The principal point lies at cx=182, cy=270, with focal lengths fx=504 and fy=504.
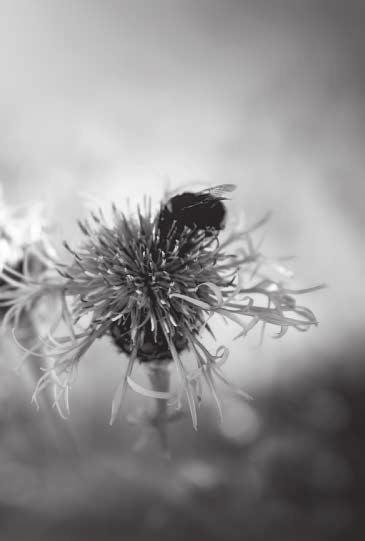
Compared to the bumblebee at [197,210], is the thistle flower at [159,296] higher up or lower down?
lower down

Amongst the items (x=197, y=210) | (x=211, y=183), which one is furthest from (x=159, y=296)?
(x=211, y=183)

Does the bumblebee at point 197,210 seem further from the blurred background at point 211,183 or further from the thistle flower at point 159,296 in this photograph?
the blurred background at point 211,183

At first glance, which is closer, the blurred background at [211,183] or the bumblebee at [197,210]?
the bumblebee at [197,210]

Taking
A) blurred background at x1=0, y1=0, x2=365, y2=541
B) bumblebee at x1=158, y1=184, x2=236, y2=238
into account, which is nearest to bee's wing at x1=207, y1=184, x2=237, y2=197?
bumblebee at x1=158, y1=184, x2=236, y2=238

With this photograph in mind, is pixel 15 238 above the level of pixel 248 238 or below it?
above

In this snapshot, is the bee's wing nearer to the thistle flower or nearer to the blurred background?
the thistle flower

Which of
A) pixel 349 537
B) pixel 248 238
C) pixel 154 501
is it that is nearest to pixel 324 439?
pixel 349 537

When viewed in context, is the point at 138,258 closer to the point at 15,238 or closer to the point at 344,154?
the point at 15,238

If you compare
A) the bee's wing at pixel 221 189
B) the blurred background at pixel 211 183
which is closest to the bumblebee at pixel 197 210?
the bee's wing at pixel 221 189
